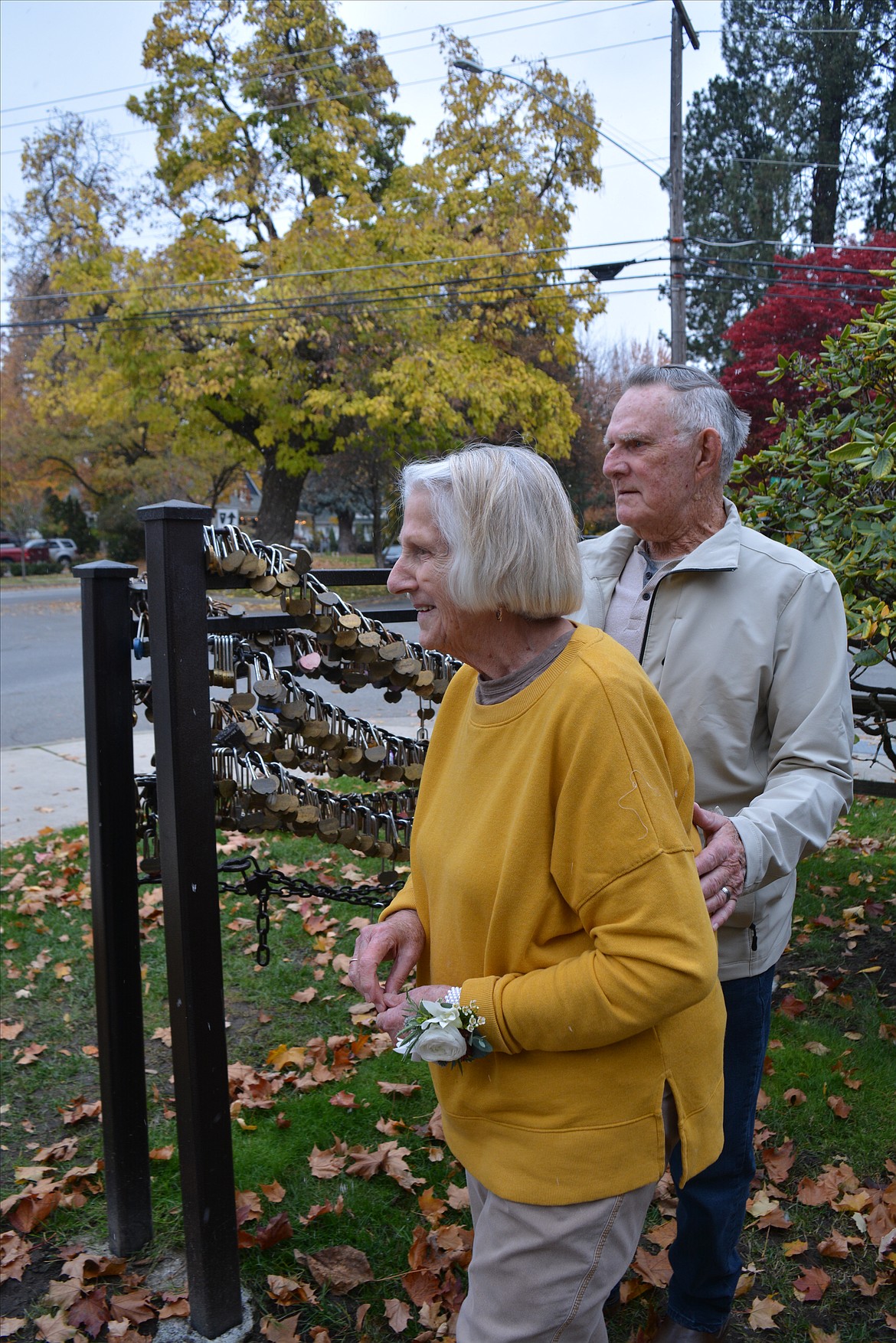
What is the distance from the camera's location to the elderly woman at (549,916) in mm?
1455

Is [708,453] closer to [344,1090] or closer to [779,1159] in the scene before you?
[779,1159]

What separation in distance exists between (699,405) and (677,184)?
54.9 feet

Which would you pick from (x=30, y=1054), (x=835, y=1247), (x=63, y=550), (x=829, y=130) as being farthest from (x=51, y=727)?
(x=63, y=550)

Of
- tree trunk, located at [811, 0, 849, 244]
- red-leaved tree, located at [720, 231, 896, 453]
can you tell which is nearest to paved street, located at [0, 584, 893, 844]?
red-leaved tree, located at [720, 231, 896, 453]

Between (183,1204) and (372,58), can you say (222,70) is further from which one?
(183,1204)

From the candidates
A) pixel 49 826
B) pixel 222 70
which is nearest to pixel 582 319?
pixel 222 70

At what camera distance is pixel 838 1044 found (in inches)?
158

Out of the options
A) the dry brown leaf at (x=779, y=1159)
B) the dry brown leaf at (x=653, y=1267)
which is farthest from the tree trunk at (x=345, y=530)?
the dry brown leaf at (x=653, y=1267)

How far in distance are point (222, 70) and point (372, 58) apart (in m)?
3.65

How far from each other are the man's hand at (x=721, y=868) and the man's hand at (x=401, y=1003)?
1.59 ft

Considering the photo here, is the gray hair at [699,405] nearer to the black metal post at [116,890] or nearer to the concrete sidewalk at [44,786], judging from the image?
the black metal post at [116,890]

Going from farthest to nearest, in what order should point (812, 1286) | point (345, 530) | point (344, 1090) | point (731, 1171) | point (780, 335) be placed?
point (345, 530)
point (780, 335)
point (344, 1090)
point (812, 1286)
point (731, 1171)

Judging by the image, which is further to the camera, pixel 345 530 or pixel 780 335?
pixel 345 530

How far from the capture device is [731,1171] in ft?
7.37
